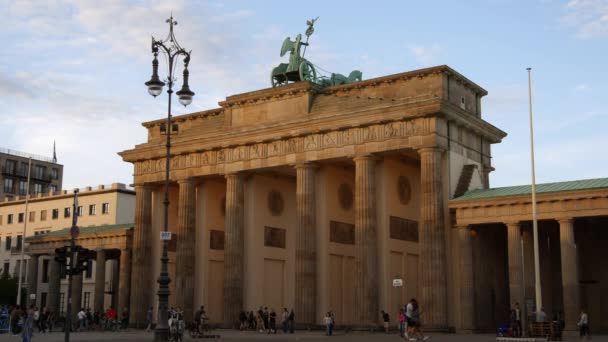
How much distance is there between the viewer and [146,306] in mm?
56719

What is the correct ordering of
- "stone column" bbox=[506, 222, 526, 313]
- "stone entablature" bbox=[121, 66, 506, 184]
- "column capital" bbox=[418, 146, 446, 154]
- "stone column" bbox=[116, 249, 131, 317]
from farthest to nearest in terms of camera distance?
"stone column" bbox=[116, 249, 131, 317], "stone entablature" bbox=[121, 66, 506, 184], "column capital" bbox=[418, 146, 446, 154], "stone column" bbox=[506, 222, 526, 313]

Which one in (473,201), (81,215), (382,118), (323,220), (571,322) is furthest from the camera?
(81,215)

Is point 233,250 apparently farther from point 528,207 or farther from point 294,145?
point 528,207

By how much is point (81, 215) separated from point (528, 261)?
5532cm

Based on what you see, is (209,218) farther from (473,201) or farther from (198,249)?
(473,201)

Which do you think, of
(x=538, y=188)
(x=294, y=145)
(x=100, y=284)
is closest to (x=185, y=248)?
(x=100, y=284)

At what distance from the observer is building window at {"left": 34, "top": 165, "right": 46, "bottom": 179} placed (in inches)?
4328

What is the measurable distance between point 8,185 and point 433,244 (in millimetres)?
78898

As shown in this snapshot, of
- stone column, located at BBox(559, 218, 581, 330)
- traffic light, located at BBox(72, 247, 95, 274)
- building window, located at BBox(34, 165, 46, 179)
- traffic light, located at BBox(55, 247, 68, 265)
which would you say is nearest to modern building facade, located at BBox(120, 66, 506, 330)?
stone column, located at BBox(559, 218, 581, 330)

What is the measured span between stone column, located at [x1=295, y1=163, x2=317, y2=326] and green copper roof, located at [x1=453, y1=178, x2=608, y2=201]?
30.8ft

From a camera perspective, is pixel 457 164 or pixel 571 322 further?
pixel 457 164

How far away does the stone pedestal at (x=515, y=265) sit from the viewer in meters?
41.0

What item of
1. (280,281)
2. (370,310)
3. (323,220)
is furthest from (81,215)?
(370,310)

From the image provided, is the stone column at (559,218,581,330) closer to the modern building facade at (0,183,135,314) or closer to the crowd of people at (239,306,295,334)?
the crowd of people at (239,306,295,334)
